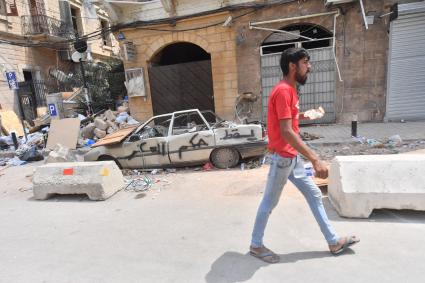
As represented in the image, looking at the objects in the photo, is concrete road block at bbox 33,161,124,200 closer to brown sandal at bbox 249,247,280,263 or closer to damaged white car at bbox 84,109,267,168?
damaged white car at bbox 84,109,267,168

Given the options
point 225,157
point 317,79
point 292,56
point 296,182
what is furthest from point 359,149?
point 292,56

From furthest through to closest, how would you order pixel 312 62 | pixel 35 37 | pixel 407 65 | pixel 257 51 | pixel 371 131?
pixel 35 37 < pixel 257 51 < pixel 312 62 < pixel 407 65 < pixel 371 131

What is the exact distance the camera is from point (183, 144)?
21.1 ft

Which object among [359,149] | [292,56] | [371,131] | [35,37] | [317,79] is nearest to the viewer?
[292,56]

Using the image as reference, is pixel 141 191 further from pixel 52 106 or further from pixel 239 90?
pixel 52 106

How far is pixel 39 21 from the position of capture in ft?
59.6

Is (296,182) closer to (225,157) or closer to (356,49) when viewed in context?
(225,157)

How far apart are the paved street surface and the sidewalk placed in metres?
3.94

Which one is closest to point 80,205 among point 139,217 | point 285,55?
point 139,217

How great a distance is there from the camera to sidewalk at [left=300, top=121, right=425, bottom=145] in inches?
301

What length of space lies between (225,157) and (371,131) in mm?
4819

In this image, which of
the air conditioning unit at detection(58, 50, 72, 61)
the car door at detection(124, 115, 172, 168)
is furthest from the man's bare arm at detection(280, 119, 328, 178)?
the air conditioning unit at detection(58, 50, 72, 61)

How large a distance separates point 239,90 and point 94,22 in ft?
59.0

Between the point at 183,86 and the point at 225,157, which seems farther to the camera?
the point at 183,86
